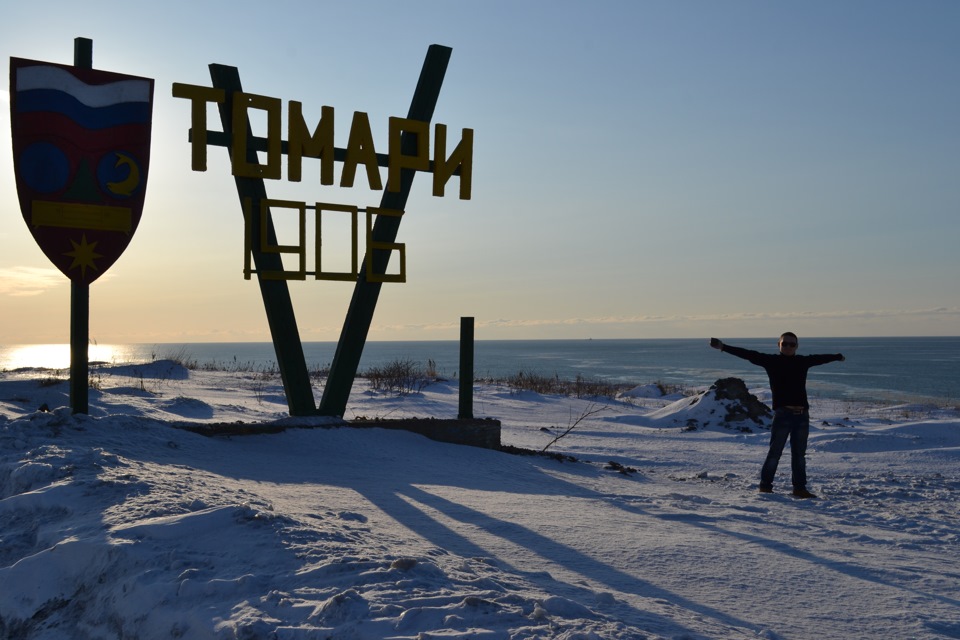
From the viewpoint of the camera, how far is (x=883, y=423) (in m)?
14.6

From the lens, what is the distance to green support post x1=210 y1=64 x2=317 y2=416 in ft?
25.9

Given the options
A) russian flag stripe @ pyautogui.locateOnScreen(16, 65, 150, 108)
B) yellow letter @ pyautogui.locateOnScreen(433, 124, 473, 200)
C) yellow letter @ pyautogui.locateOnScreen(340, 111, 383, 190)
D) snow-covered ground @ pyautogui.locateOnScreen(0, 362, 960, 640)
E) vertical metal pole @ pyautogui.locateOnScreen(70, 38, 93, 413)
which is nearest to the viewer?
snow-covered ground @ pyautogui.locateOnScreen(0, 362, 960, 640)

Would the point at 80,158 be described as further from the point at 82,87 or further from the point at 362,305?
the point at 362,305

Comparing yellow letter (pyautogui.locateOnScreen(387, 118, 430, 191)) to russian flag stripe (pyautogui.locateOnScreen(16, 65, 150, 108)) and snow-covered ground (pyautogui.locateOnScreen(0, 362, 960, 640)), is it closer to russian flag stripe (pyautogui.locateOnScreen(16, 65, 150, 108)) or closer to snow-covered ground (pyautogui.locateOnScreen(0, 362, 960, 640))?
russian flag stripe (pyautogui.locateOnScreen(16, 65, 150, 108))

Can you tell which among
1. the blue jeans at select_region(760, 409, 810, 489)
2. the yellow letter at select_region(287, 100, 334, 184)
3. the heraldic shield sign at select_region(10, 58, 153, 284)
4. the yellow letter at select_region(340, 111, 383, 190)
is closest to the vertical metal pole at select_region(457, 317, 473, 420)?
the yellow letter at select_region(340, 111, 383, 190)

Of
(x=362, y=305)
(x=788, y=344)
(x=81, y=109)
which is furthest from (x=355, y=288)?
(x=788, y=344)

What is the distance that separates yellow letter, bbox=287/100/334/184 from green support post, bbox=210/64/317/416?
1.24 feet

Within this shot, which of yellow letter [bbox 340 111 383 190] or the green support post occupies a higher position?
yellow letter [bbox 340 111 383 190]

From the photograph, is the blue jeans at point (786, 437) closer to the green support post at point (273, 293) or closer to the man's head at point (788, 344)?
the man's head at point (788, 344)

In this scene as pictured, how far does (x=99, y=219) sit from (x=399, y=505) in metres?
3.92

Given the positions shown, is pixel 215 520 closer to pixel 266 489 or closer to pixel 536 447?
pixel 266 489

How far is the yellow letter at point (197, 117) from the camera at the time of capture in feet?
24.9

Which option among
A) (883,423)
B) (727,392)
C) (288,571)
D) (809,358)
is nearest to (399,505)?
(288,571)

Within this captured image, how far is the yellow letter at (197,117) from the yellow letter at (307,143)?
2.71 feet
